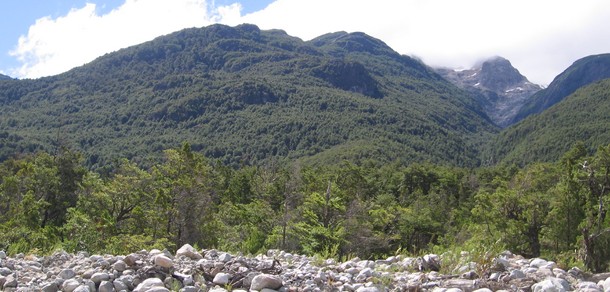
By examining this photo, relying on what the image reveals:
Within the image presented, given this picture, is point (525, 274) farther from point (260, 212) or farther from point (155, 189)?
point (260, 212)

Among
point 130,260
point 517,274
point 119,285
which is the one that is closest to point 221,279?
point 119,285

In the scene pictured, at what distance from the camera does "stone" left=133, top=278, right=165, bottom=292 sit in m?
6.16

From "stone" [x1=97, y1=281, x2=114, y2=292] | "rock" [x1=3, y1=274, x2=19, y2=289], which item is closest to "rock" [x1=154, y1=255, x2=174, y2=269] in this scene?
"stone" [x1=97, y1=281, x2=114, y2=292]

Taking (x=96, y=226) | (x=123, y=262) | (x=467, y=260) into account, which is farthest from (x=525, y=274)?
(x=96, y=226)

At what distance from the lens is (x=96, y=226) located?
21.8 m

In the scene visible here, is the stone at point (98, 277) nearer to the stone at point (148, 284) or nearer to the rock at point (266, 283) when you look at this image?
the stone at point (148, 284)

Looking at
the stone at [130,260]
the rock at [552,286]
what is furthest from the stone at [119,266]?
the rock at [552,286]

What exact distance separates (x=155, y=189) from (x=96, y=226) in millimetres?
3386

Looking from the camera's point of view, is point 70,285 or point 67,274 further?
point 67,274

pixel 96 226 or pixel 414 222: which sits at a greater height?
pixel 96 226

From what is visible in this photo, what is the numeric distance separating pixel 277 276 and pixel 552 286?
12.0ft

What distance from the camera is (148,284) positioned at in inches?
246

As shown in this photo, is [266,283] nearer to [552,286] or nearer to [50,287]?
[50,287]

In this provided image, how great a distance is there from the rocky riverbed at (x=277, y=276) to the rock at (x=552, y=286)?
0.01 metres
